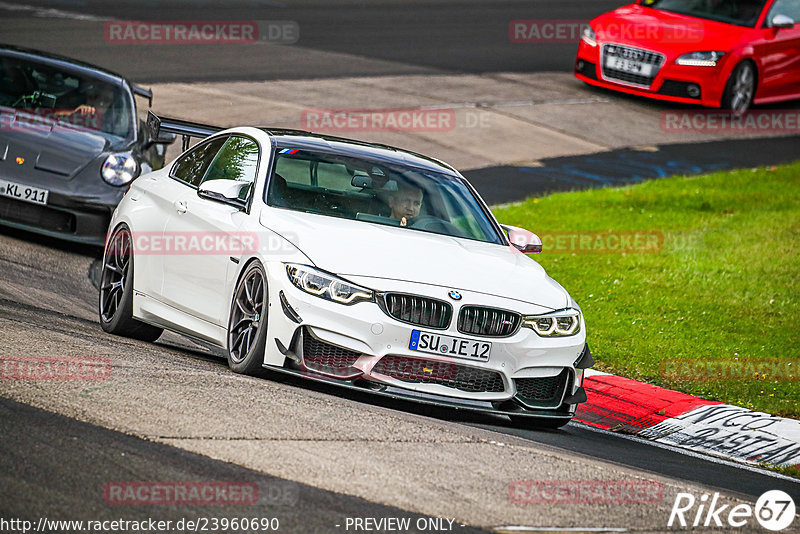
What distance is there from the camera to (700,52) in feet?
67.1

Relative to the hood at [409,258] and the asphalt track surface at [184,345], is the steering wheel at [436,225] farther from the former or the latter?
the asphalt track surface at [184,345]

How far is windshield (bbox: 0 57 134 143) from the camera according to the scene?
1276cm

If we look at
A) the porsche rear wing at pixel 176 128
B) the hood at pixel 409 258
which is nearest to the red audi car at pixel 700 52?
the porsche rear wing at pixel 176 128

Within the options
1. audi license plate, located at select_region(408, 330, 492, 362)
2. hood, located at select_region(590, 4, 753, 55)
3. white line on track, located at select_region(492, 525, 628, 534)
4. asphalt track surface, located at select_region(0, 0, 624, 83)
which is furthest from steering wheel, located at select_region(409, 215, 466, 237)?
hood, located at select_region(590, 4, 753, 55)

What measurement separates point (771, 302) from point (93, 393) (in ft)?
24.4

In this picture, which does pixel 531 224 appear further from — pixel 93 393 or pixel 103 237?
pixel 93 393

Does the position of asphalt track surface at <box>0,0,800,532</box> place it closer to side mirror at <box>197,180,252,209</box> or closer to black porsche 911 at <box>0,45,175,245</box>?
black porsche 911 at <box>0,45,175,245</box>

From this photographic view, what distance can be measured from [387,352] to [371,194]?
5.15 ft

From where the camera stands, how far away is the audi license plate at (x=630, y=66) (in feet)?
68.6

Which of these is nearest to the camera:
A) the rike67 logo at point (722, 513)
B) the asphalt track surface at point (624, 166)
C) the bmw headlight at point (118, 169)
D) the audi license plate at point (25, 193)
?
the rike67 logo at point (722, 513)

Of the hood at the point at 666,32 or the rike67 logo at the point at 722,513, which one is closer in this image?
the rike67 logo at the point at 722,513

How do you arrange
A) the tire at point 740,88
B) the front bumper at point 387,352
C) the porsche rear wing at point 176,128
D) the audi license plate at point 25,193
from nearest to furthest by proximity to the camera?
the front bumper at point 387,352 < the porsche rear wing at point 176,128 < the audi license plate at point 25,193 < the tire at point 740,88

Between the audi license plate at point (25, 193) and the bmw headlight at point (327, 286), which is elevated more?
the bmw headlight at point (327, 286)

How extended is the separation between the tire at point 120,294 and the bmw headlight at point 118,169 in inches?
104
